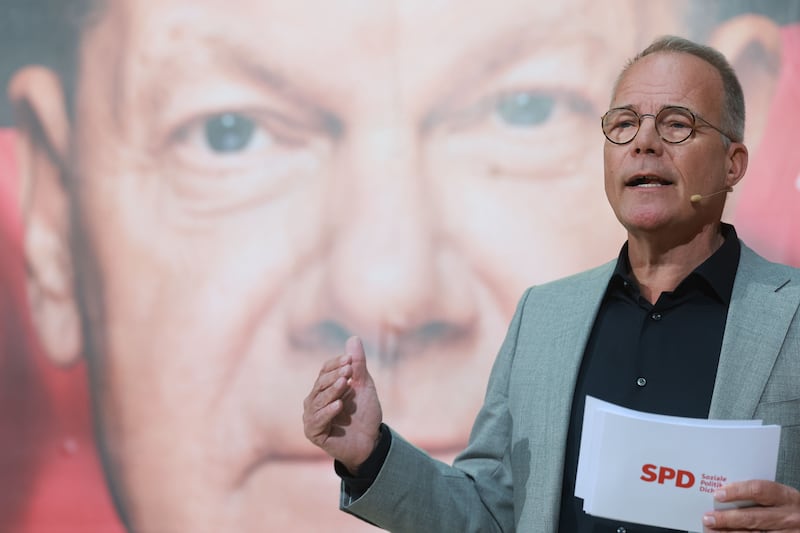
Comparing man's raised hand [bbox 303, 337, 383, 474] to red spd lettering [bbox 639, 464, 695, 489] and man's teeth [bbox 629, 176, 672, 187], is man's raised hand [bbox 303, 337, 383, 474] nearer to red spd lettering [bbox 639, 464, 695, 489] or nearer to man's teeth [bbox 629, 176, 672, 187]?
red spd lettering [bbox 639, 464, 695, 489]

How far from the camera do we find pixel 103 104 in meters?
2.86

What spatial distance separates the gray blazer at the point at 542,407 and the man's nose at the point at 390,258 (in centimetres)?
98

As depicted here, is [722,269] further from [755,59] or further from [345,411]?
[755,59]

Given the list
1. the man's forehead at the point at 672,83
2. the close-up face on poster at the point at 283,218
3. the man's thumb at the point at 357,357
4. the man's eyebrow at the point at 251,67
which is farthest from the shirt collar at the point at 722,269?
the man's eyebrow at the point at 251,67

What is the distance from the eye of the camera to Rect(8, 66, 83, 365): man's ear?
9.27ft

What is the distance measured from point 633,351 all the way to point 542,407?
192 mm

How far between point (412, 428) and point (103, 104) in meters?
1.46

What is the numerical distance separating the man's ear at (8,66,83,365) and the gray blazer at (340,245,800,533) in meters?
1.65

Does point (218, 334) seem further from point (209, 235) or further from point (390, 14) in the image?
point (390, 14)

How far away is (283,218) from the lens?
9.14 ft

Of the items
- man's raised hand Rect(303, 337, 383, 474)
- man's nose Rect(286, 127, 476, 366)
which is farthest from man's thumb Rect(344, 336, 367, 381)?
man's nose Rect(286, 127, 476, 366)

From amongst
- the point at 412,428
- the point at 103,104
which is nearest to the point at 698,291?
the point at 412,428

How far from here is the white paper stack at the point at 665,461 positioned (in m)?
1.24

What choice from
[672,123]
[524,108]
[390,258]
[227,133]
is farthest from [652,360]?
[227,133]
